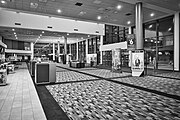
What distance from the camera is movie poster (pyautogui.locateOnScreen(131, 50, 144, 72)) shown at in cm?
883

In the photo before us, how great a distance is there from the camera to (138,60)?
8977 mm

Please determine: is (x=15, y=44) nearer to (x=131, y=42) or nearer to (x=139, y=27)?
Answer: (x=131, y=42)

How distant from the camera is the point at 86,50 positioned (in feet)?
86.6

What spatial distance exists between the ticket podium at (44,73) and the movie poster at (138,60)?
5.66m

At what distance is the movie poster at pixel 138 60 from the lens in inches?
348

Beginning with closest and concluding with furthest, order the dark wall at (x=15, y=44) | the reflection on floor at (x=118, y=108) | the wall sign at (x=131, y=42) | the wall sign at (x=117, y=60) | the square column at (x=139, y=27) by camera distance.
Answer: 1. the reflection on floor at (x=118, y=108)
2. the square column at (x=139, y=27)
3. the wall sign at (x=131, y=42)
4. the wall sign at (x=117, y=60)
5. the dark wall at (x=15, y=44)

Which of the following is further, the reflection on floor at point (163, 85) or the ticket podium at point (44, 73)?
the ticket podium at point (44, 73)

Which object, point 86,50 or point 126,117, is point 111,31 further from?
point 126,117

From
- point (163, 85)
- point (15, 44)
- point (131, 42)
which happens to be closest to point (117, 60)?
point (131, 42)

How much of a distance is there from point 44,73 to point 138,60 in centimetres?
640

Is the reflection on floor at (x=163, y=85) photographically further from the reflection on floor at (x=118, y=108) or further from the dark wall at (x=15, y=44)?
the dark wall at (x=15, y=44)

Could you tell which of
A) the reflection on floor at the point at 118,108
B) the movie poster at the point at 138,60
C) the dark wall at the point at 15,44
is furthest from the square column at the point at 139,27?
the dark wall at the point at 15,44

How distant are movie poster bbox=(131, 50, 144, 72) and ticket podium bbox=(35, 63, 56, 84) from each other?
18.6 feet

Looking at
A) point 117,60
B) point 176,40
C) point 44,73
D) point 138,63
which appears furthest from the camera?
point 176,40
